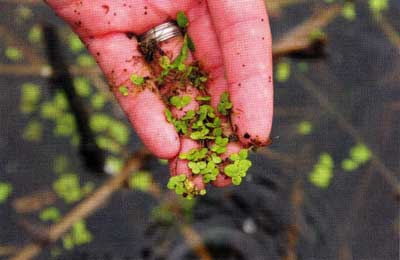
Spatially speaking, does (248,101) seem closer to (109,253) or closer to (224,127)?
(224,127)

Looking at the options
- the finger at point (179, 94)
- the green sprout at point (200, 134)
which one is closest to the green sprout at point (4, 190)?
the finger at point (179, 94)

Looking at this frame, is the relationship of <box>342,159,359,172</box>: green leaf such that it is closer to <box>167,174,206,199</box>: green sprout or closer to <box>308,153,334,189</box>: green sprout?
<box>308,153,334,189</box>: green sprout

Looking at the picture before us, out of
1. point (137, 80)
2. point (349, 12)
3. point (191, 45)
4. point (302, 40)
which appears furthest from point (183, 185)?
point (349, 12)

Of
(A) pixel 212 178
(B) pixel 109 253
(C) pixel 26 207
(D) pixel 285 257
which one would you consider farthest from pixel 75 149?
(D) pixel 285 257

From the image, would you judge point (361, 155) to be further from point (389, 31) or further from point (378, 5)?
point (378, 5)

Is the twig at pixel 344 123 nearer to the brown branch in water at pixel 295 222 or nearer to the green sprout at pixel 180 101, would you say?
the brown branch in water at pixel 295 222

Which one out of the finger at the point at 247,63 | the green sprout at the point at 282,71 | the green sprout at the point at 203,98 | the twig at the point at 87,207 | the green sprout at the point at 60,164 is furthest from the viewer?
the green sprout at the point at 282,71

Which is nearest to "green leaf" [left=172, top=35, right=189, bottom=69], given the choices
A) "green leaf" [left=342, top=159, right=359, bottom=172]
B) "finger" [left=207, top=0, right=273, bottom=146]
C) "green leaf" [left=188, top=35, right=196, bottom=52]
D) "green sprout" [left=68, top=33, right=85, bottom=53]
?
"green leaf" [left=188, top=35, right=196, bottom=52]
